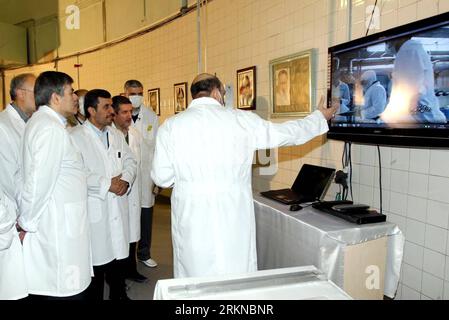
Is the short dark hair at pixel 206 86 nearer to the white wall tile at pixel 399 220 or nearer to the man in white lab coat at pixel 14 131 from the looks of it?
the man in white lab coat at pixel 14 131

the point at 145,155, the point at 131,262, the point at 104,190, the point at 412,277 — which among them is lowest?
the point at 131,262

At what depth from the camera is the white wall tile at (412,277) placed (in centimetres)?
226

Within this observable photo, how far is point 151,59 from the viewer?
6105 millimetres

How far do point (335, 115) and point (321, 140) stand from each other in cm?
44

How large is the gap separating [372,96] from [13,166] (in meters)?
2.28

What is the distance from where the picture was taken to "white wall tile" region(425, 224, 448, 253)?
6.73 ft

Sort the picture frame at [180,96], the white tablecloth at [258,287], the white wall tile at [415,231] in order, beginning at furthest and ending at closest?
the picture frame at [180,96] < the white wall tile at [415,231] < the white tablecloth at [258,287]

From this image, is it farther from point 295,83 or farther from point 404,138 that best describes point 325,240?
point 295,83

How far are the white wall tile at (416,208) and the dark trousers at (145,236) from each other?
7.84 ft

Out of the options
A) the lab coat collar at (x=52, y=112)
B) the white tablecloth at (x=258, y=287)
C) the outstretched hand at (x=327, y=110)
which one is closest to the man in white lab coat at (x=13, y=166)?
the lab coat collar at (x=52, y=112)

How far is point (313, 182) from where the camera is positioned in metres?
2.76

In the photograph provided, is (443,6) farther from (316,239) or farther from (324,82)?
(316,239)

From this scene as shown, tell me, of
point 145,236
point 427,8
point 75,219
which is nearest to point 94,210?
point 75,219

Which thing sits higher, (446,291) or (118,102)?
(118,102)
